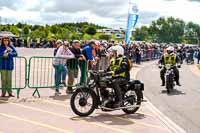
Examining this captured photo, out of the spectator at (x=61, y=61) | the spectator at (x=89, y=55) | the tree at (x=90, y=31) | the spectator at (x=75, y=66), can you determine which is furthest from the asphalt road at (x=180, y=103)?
the tree at (x=90, y=31)

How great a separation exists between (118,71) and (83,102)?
1125 millimetres

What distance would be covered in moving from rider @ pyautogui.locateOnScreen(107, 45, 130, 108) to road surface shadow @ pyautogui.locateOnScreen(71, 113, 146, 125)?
12.9 inches

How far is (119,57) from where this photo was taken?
35.9 ft

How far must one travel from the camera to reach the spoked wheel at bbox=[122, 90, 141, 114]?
11.0 m

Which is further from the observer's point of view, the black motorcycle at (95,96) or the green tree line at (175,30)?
the green tree line at (175,30)

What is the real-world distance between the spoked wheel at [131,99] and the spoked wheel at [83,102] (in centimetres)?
89

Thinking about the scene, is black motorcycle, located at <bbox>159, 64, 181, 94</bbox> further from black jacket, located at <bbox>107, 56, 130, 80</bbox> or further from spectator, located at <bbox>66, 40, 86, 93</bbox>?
black jacket, located at <bbox>107, 56, 130, 80</bbox>

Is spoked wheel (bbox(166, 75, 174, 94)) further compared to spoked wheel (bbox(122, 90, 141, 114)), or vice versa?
spoked wheel (bbox(166, 75, 174, 94))

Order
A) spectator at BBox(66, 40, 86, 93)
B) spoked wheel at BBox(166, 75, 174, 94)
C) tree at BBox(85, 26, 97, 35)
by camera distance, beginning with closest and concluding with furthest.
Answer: spectator at BBox(66, 40, 86, 93) < spoked wheel at BBox(166, 75, 174, 94) < tree at BBox(85, 26, 97, 35)

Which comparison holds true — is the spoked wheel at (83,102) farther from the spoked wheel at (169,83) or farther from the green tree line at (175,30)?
the green tree line at (175,30)

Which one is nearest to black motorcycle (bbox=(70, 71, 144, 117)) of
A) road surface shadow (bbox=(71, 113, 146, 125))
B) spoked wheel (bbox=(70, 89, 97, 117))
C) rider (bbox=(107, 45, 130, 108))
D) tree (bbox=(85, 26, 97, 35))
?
spoked wheel (bbox=(70, 89, 97, 117))

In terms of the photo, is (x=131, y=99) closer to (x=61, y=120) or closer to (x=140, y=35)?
(x=61, y=120)

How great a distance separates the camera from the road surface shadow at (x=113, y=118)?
397 inches

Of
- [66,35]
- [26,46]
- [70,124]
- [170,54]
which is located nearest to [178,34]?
[66,35]
